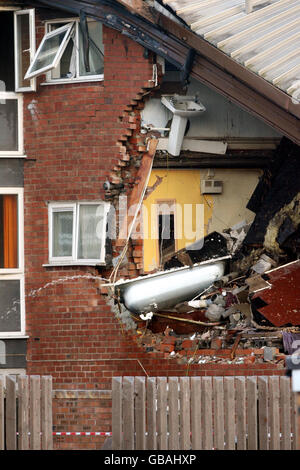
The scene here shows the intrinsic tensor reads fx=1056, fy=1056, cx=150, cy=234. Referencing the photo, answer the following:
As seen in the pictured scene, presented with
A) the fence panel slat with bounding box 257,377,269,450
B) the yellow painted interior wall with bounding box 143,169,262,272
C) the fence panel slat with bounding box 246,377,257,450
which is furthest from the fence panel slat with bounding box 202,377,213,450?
the yellow painted interior wall with bounding box 143,169,262,272

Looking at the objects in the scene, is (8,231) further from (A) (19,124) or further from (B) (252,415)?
(B) (252,415)

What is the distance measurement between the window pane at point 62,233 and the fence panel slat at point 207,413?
483 cm

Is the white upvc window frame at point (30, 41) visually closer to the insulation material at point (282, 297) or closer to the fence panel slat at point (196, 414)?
the insulation material at point (282, 297)

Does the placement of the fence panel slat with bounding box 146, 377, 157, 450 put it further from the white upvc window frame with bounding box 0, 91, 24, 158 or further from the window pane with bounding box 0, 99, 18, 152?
the window pane with bounding box 0, 99, 18, 152

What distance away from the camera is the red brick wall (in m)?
15.8

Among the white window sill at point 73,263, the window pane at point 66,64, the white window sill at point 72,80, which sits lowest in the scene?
the white window sill at point 73,263

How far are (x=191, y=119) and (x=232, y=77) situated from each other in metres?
1.70

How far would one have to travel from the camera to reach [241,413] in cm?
1171

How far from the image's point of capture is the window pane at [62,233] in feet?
52.7

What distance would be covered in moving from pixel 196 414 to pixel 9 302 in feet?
17.5

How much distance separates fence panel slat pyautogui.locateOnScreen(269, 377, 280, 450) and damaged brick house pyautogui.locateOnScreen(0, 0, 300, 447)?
11.1 feet

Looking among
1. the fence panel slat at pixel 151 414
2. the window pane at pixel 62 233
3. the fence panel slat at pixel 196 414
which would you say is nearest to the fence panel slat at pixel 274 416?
the fence panel slat at pixel 196 414

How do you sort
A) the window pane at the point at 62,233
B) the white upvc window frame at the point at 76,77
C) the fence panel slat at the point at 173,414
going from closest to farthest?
the fence panel slat at the point at 173,414 → the white upvc window frame at the point at 76,77 → the window pane at the point at 62,233
